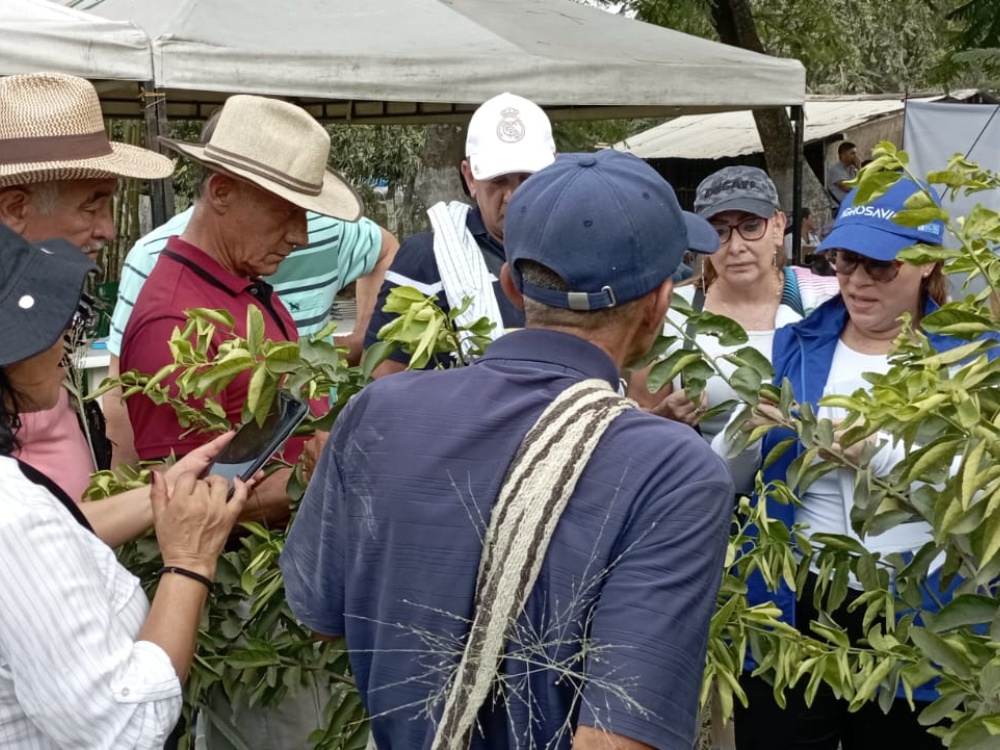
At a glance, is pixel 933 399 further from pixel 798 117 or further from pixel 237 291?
pixel 798 117

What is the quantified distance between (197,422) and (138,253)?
0.99 meters

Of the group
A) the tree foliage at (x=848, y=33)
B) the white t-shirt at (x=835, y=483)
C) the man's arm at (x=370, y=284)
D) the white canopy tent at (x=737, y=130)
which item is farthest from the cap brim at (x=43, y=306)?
the white canopy tent at (x=737, y=130)

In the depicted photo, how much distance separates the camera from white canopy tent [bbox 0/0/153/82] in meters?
5.71

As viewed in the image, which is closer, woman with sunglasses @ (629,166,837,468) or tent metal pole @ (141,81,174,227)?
woman with sunglasses @ (629,166,837,468)

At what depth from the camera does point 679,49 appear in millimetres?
8133

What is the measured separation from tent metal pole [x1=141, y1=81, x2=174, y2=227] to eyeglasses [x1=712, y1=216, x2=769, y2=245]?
325cm

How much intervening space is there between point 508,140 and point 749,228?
755 millimetres

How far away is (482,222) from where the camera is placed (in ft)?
→ 11.3

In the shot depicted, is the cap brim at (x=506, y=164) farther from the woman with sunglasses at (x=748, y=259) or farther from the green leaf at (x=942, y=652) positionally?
the green leaf at (x=942, y=652)

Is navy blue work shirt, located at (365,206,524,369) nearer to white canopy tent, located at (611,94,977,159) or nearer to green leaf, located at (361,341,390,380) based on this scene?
green leaf, located at (361,341,390,380)

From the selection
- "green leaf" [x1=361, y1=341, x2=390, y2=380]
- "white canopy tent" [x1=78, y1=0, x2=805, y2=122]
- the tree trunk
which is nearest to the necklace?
"green leaf" [x1=361, y1=341, x2=390, y2=380]

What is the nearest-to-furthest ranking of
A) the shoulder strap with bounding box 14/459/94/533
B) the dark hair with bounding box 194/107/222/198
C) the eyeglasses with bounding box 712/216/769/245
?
1. the shoulder strap with bounding box 14/459/94/533
2. the dark hair with bounding box 194/107/222/198
3. the eyeglasses with bounding box 712/216/769/245

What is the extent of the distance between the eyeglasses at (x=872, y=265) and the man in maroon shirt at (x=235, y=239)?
1.24 m

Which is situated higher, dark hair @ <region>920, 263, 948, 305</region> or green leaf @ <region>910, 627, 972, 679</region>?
dark hair @ <region>920, 263, 948, 305</region>
